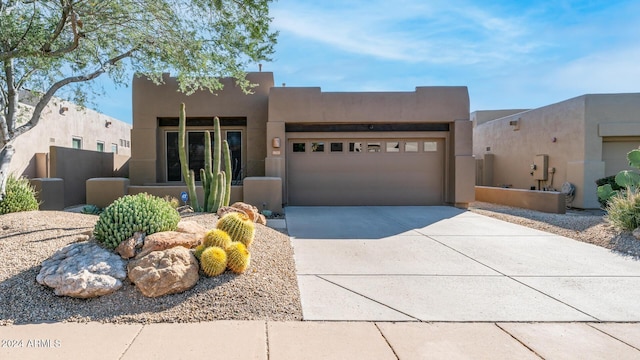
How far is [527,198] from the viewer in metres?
12.9

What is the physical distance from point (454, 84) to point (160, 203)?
35.6 ft

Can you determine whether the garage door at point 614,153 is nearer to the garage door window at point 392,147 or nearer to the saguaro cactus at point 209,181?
the garage door window at point 392,147

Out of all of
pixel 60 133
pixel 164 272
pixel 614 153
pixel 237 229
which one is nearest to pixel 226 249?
pixel 237 229

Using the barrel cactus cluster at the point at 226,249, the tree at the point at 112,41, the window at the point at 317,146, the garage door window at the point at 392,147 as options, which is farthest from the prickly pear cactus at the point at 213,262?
the garage door window at the point at 392,147

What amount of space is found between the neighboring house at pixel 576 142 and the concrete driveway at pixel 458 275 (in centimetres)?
637

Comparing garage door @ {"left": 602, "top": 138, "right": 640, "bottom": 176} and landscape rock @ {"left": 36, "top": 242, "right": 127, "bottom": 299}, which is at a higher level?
garage door @ {"left": 602, "top": 138, "right": 640, "bottom": 176}

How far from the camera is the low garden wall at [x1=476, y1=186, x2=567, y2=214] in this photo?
11545mm

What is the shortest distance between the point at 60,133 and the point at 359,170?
520 inches

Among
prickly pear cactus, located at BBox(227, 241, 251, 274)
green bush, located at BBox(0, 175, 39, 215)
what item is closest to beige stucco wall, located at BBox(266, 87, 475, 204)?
green bush, located at BBox(0, 175, 39, 215)

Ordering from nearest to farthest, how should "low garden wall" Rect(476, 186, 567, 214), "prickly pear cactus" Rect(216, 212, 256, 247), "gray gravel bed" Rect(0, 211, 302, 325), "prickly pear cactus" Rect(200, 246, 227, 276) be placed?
"gray gravel bed" Rect(0, 211, 302, 325) → "prickly pear cactus" Rect(200, 246, 227, 276) → "prickly pear cactus" Rect(216, 212, 256, 247) → "low garden wall" Rect(476, 186, 567, 214)

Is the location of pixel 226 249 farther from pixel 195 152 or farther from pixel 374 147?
pixel 195 152

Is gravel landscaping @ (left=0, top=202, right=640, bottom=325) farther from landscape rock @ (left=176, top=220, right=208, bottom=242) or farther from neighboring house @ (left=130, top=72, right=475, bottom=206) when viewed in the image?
neighboring house @ (left=130, top=72, right=475, bottom=206)

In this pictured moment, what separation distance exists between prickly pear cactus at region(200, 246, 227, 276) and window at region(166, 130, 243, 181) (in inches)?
359

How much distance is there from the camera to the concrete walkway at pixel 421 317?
3213 millimetres
